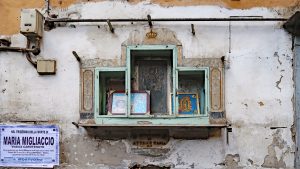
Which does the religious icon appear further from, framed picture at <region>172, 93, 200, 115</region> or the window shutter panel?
the window shutter panel

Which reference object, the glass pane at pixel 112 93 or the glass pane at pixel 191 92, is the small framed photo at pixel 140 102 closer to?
the glass pane at pixel 112 93

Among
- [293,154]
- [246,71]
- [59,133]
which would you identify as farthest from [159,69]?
[293,154]

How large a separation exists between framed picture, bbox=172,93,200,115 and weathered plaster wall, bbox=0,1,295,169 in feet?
1.10

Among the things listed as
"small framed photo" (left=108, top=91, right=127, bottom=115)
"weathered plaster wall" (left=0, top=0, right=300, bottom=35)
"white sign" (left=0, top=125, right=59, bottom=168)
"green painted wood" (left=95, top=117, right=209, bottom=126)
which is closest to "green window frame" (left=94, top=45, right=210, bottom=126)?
"green painted wood" (left=95, top=117, right=209, bottom=126)

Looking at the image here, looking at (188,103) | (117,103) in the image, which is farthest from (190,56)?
(117,103)

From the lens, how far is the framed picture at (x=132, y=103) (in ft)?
17.6

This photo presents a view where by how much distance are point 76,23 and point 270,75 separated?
226 centimetres

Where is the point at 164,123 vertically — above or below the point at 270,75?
below

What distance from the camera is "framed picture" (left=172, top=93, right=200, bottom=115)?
5449 mm

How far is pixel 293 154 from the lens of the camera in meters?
5.31

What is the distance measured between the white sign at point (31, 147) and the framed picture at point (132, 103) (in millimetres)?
694

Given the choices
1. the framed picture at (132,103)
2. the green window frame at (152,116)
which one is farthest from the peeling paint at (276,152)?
the framed picture at (132,103)

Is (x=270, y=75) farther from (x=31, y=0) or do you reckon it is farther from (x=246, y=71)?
(x=31, y=0)

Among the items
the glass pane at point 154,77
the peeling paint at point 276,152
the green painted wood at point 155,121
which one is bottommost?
the peeling paint at point 276,152
